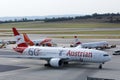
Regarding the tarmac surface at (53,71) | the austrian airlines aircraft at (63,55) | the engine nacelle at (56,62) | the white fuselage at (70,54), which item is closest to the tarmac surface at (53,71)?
the tarmac surface at (53,71)

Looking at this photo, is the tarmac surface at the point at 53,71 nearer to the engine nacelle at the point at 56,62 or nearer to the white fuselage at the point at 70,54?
the engine nacelle at the point at 56,62

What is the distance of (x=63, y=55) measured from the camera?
54.5m

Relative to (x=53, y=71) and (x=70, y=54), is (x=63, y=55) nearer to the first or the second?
(x=70, y=54)

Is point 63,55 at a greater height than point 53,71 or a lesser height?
greater

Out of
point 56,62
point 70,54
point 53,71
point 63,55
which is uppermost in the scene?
point 70,54

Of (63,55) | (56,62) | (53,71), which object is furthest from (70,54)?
(53,71)

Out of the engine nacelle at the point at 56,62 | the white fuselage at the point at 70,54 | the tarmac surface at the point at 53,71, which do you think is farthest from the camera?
the engine nacelle at the point at 56,62

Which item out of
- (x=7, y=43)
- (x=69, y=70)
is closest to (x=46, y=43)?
(x=7, y=43)

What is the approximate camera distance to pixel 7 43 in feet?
343

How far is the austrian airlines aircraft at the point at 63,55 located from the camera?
5194 centimetres

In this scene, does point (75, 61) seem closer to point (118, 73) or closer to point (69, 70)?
point (69, 70)

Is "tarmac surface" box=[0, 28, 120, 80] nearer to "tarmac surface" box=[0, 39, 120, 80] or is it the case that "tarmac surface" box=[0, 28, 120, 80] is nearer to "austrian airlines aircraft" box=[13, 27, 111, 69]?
"tarmac surface" box=[0, 39, 120, 80]

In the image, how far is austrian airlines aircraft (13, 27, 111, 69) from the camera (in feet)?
170

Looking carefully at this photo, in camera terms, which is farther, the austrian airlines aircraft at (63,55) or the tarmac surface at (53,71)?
the austrian airlines aircraft at (63,55)
